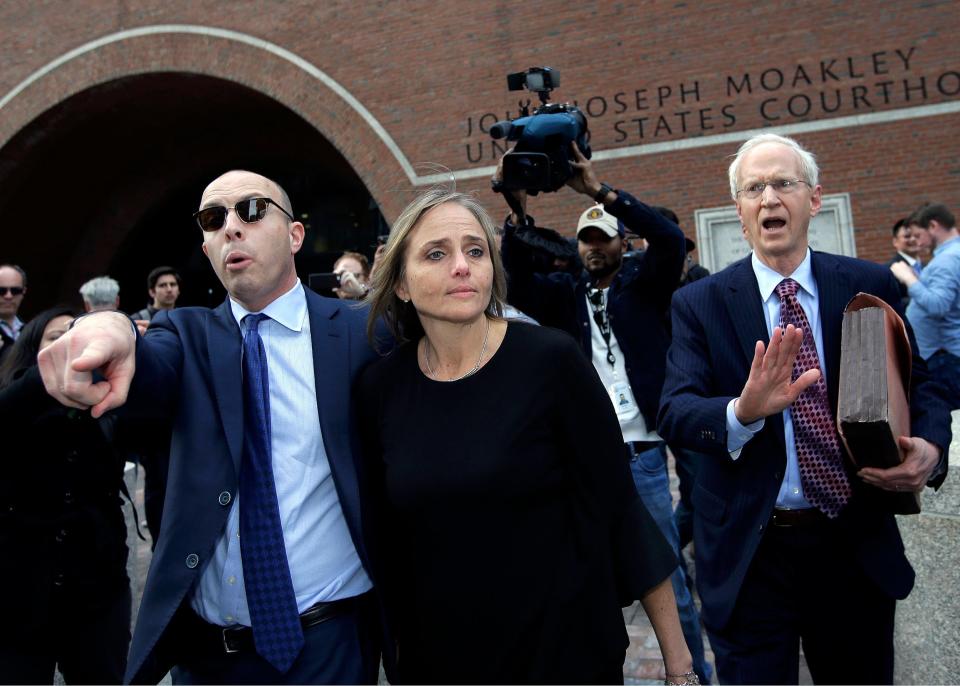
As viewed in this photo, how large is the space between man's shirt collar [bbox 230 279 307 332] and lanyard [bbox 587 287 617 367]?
2130mm

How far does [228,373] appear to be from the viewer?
2.10m

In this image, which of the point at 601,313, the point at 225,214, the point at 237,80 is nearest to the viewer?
the point at 225,214

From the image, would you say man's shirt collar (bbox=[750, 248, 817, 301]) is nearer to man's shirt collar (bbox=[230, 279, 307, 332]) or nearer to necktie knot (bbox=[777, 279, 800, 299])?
necktie knot (bbox=[777, 279, 800, 299])

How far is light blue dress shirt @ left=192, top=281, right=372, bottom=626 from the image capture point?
2039 mm

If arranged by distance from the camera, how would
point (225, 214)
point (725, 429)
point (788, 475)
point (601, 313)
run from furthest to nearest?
point (601, 313) < point (788, 475) < point (725, 429) < point (225, 214)

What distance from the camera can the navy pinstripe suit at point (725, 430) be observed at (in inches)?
92.9

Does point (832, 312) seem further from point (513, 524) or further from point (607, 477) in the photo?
point (513, 524)

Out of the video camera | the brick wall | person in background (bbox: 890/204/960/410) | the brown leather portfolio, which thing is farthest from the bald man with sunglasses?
the brick wall

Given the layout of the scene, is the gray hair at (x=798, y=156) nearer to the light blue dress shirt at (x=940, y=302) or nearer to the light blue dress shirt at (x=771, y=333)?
the light blue dress shirt at (x=771, y=333)

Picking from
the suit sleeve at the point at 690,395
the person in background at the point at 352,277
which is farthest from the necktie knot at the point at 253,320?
the person in background at the point at 352,277

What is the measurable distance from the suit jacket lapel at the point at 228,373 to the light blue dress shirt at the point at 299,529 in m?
0.03

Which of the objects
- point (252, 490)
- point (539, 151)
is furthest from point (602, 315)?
point (252, 490)

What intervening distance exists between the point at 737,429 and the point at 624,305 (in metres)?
1.75

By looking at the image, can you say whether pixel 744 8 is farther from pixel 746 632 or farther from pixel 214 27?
pixel 746 632
